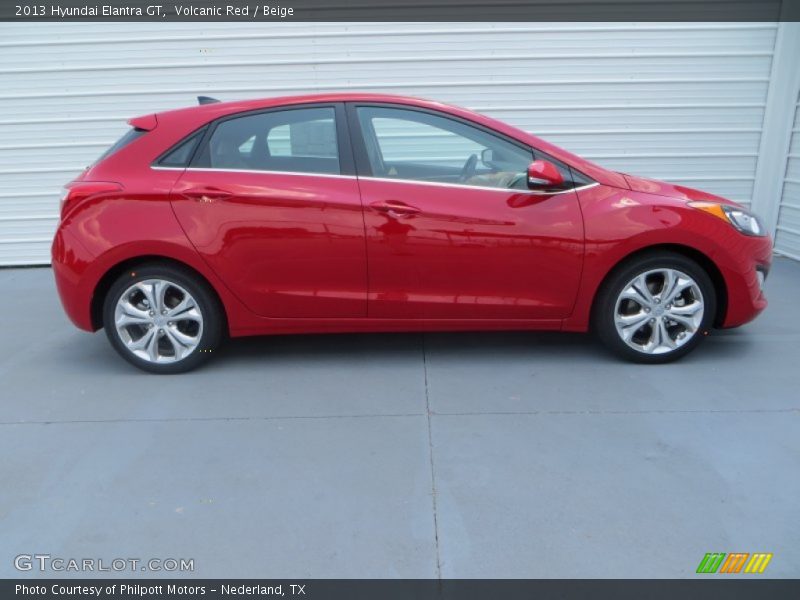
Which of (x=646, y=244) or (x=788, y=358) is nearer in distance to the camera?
(x=646, y=244)

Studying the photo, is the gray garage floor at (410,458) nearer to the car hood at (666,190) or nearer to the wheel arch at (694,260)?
the wheel arch at (694,260)

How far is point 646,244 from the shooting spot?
3844 mm

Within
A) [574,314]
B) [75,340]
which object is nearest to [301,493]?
[574,314]

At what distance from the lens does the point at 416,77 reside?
6.45 meters

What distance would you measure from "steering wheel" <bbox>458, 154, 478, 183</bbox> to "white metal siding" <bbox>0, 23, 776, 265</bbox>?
2.78 m

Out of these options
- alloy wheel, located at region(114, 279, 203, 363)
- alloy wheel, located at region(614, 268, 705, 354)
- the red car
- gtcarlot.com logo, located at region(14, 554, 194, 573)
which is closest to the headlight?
the red car

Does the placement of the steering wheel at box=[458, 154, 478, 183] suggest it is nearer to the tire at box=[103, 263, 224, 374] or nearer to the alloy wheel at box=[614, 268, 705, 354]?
the alloy wheel at box=[614, 268, 705, 354]

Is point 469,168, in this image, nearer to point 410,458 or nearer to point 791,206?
point 410,458

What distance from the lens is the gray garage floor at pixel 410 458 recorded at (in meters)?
2.48

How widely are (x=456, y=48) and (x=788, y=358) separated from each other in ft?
13.1

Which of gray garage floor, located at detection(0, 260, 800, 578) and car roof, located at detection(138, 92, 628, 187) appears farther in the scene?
car roof, located at detection(138, 92, 628, 187)
